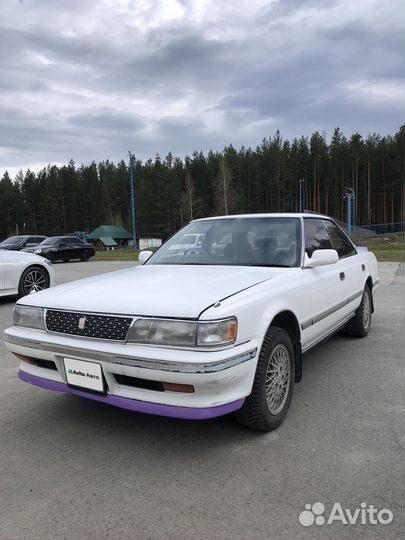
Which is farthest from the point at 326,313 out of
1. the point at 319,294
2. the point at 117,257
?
the point at 117,257

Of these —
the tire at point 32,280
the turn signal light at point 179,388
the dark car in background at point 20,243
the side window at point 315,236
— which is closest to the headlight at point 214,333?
the turn signal light at point 179,388

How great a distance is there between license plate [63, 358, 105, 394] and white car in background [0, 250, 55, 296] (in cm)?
596

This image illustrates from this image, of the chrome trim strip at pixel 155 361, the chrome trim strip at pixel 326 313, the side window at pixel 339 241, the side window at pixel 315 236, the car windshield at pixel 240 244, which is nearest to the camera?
the chrome trim strip at pixel 155 361

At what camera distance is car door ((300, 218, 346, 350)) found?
11.6ft

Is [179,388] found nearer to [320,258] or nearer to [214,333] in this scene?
[214,333]

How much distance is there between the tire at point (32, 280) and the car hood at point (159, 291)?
5625mm

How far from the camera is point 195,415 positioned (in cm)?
246

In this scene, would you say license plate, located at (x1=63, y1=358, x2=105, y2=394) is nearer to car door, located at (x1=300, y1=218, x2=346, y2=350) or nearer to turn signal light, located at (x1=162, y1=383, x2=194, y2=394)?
turn signal light, located at (x1=162, y1=383, x2=194, y2=394)

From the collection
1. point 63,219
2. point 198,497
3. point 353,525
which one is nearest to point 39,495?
point 198,497

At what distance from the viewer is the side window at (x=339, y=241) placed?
4781mm

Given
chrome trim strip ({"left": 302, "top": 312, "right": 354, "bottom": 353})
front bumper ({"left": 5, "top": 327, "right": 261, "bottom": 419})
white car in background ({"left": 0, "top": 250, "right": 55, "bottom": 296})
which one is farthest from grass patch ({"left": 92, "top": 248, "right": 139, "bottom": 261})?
front bumper ({"left": 5, "top": 327, "right": 261, "bottom": 419})

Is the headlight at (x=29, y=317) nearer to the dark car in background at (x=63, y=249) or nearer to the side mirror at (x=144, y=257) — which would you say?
the side mirror at (x=144, y=257)

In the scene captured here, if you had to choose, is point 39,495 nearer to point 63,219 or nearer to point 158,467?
point 158,467

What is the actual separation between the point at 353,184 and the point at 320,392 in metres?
69.4
